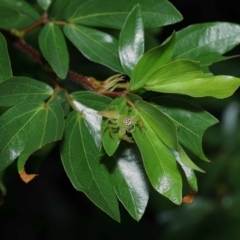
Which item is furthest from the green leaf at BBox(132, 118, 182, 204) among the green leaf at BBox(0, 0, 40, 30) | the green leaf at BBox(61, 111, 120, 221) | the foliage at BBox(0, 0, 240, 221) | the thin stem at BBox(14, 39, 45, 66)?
the green leaf at BBox(0, 0, 40, 30)

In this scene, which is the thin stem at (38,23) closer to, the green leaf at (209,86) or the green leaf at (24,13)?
the green leaf at (24,13)

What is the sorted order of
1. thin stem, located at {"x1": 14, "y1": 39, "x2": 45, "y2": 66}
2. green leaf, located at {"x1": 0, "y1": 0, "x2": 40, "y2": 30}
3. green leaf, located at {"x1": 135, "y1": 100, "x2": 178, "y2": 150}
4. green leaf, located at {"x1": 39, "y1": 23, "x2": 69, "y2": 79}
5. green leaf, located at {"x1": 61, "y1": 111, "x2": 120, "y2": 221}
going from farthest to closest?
green leaf, located at {"x1": 0, "y1": 0, "x2": 40, "y2": 30}, thin stem, located at {"x1": 14, "y1": 39, "x2": 45, "y2": 66}, green leaf, located at {"x1": 39, "y1": 23, "x2": 69, "y2": 79}, green leaf, located at {"x1": 61, "y1": 111, "x2": 120, "y2": 221}, green leaf, located at {"x1": 135, "y1": 100, "x2": 178, "y2": 150}

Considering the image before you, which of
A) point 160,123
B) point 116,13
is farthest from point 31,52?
point 160,123

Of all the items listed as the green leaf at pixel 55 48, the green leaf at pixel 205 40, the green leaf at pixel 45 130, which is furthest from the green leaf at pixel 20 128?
the green leaf at pixel 205 40

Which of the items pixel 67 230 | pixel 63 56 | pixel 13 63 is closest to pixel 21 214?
pixel 67 230

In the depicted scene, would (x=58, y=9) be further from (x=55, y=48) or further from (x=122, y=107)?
(x=122, y=107)

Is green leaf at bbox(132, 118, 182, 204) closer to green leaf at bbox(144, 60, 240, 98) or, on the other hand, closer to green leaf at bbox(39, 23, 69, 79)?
green leaf at bbox(144, 60, 240, 98)
